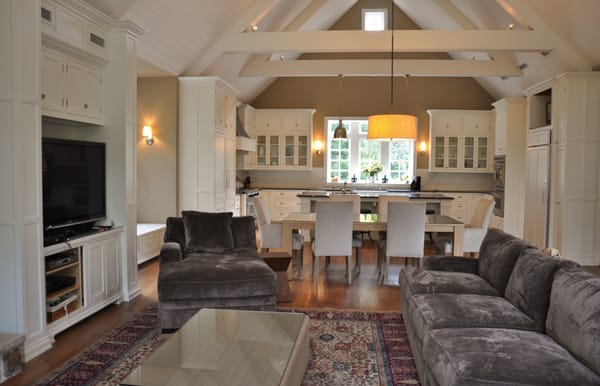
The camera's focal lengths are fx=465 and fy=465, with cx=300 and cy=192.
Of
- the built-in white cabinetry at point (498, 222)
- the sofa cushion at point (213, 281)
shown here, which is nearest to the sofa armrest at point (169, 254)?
the sofa cushion at point (213, 281)

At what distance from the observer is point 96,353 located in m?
3.34

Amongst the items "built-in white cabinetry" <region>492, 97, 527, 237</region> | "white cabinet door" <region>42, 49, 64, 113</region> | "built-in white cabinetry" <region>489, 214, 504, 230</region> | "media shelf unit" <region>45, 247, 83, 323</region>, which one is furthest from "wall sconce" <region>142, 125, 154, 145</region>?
"built-in white cabinetry" <region>489, 214, 504, 230</region>

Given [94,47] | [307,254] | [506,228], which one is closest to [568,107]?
[506,228]

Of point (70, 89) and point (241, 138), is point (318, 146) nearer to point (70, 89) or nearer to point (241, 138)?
point (241, 138)

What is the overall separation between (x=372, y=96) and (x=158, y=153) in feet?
17.6

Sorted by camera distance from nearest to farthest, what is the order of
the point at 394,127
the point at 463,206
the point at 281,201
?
the point at 394,127, the point at 463,206, the point at 281,201

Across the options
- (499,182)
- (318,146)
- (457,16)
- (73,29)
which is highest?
(457,16)

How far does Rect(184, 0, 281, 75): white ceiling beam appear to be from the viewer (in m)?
6.75

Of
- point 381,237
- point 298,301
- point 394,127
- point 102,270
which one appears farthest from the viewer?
point 381,237

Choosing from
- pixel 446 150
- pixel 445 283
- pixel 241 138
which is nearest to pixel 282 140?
pixel 241 138

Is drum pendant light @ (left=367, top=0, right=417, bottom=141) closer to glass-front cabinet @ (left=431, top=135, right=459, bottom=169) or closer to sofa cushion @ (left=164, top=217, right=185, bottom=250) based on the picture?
sofa cushion @ (left=164, top=217, right=185, bottom=250)

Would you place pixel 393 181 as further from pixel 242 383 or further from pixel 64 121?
pixel 242 383

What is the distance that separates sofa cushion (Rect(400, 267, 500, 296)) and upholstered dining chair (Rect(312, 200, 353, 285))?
4.83 feet

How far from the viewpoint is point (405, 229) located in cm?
535
